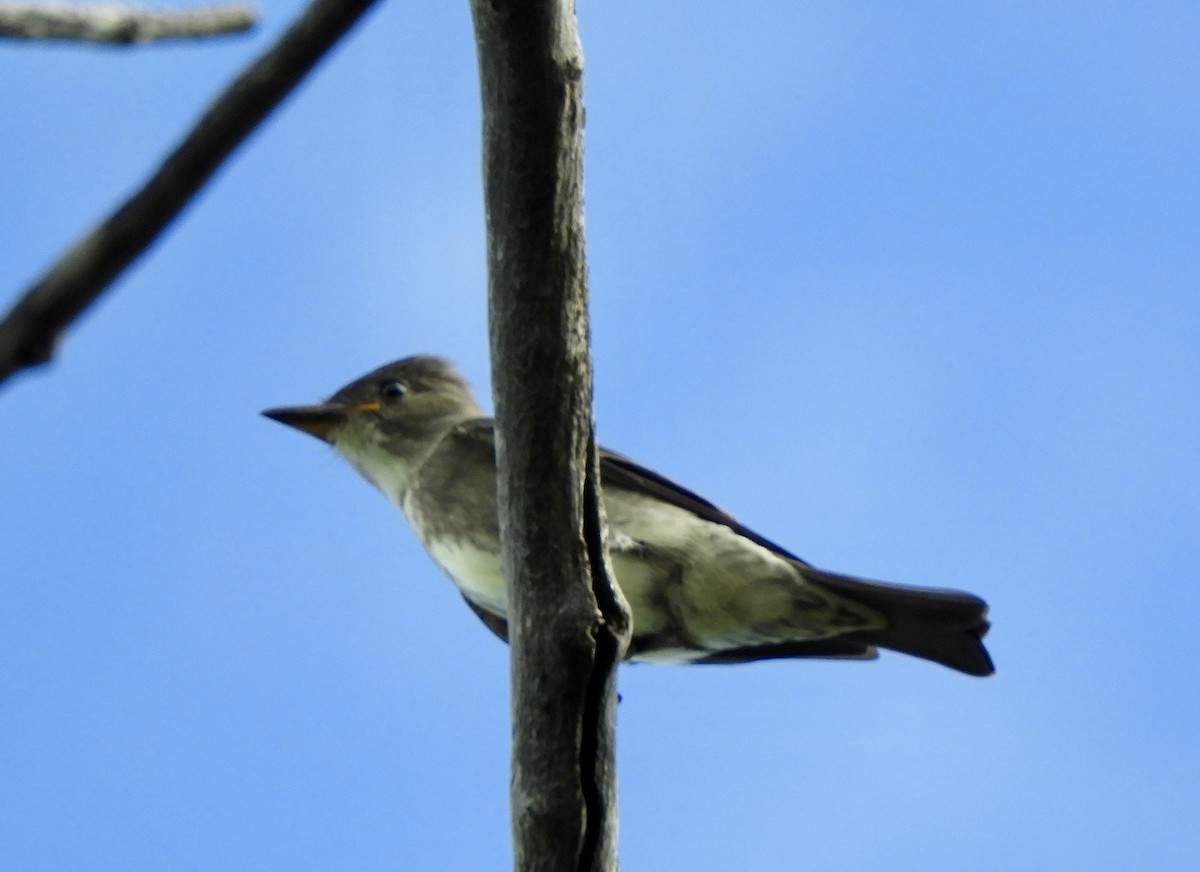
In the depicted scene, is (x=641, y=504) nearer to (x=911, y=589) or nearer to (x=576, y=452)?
(x=911, y=589)

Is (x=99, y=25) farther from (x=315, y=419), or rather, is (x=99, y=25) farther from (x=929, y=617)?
(x=315, y=419)

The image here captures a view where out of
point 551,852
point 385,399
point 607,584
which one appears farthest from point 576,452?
point 385,399

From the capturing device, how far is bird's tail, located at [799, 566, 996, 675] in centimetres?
567

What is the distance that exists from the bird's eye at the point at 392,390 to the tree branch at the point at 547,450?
370 cm

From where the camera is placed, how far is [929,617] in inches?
225

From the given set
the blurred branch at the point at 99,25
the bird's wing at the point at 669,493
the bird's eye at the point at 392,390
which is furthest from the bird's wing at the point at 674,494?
the blurred branch at the point at 99,25

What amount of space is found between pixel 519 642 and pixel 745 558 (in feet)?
7.18

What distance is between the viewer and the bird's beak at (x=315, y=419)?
22.9 ft

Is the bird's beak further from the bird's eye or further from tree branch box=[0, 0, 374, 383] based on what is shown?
tree branch box=[0, 0, 374, 383]

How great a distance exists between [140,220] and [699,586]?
4.65 meters

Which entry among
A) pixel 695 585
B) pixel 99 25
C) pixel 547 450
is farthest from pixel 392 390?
pixel 99 25

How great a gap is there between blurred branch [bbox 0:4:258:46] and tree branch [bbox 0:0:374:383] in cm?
16

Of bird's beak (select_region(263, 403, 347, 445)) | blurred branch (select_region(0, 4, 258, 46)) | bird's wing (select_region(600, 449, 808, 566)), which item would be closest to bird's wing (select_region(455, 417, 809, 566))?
bird's wing (select_region(600, 449, 808, 566))

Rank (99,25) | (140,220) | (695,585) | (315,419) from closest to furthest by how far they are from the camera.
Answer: (140,220) < (99,25) < (695,585) < (315,419)
